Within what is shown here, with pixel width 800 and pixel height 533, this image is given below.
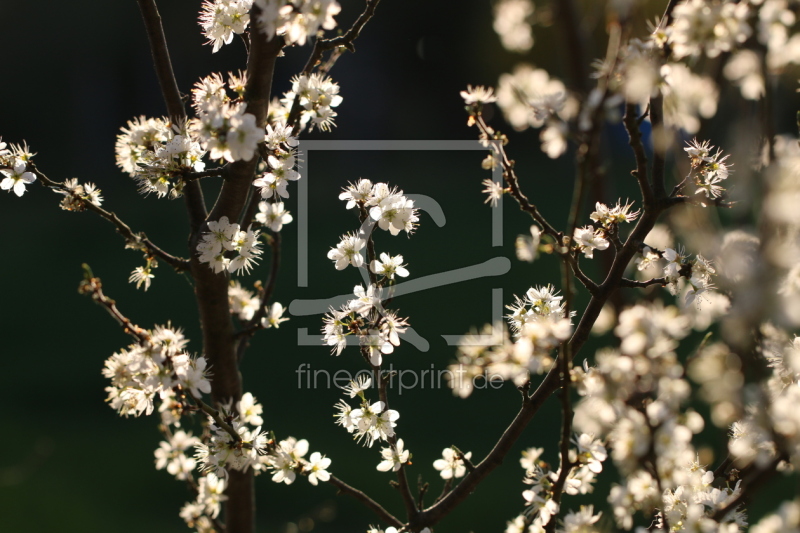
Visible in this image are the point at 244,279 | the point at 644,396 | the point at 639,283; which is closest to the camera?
the point at 644,396

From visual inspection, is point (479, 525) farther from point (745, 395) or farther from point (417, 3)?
point (417, 3)

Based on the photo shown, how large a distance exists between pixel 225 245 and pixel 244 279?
358cm

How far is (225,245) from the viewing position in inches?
48.2

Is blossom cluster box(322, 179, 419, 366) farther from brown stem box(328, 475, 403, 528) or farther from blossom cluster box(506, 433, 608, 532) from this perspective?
blossom cluster box(506, 433, 608, 532)

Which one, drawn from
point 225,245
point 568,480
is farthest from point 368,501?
point 225,245

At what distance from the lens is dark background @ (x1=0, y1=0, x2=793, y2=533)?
10.5ft

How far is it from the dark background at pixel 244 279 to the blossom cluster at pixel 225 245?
720 mm

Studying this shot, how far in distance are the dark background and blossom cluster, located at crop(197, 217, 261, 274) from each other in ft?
2.36

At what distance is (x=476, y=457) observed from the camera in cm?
305

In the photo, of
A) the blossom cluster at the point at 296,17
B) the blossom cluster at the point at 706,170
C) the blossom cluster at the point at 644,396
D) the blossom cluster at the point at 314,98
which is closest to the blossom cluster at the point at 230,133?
the blossom cluster at the point at 296,17

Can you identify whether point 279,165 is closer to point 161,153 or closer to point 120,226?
point 161,153

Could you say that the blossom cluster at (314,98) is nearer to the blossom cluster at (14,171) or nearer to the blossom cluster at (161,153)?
the blossom cluster at (161,153)

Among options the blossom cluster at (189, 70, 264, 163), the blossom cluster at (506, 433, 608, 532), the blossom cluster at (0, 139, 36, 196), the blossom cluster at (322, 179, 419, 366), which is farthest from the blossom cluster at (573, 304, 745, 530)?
the blossom cluster at (0, 139, 36, 196)

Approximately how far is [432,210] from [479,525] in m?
4.34
